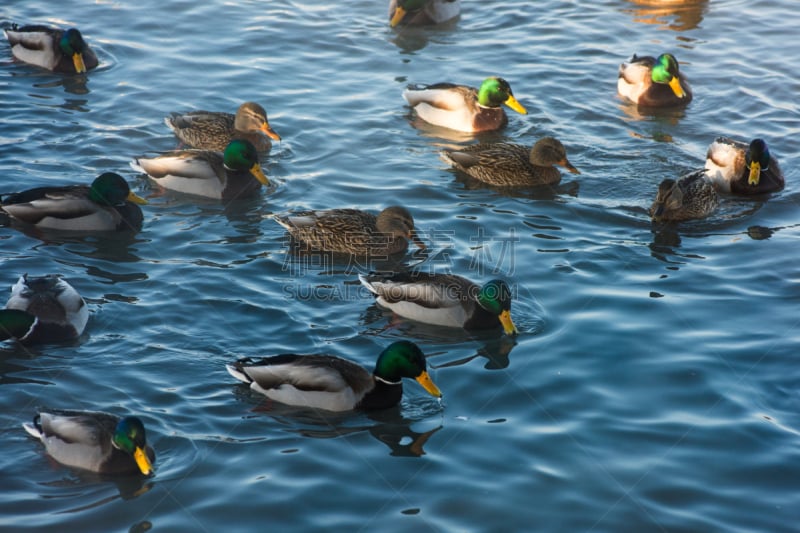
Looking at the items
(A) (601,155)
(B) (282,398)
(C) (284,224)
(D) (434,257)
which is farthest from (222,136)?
(B) (282,398)

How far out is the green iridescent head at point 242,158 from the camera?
38.2 ft

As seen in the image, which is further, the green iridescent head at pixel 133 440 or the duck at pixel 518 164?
the duck at pixel 518 164

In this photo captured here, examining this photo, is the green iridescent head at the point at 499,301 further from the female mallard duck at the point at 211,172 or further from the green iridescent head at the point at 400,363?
the female mallard duck at the point at 211,172

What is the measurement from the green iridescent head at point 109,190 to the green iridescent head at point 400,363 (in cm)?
422

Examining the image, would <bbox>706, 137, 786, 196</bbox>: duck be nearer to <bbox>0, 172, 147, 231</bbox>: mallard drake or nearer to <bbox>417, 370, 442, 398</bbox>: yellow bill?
<bbox>417, 370, 442, 398</bbox>: yellow bill

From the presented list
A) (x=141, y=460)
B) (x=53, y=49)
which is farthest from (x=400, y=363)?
(x=53, y=49)

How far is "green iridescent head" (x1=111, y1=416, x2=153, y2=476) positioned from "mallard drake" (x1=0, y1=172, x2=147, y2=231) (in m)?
4.32

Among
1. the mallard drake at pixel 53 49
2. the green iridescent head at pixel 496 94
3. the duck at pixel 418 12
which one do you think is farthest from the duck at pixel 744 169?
the mallard drake at pixel 53 49

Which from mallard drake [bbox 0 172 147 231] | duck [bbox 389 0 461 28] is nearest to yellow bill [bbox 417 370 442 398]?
mallard drake [bbox 0 172 147 231]

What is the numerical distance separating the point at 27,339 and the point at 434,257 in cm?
408

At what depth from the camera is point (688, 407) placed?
26.5ft

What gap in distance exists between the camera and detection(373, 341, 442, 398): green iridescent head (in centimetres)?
793

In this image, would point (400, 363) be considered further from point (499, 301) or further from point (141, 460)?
point (141, 460)

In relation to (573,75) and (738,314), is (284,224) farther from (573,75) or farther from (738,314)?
(573,75)
